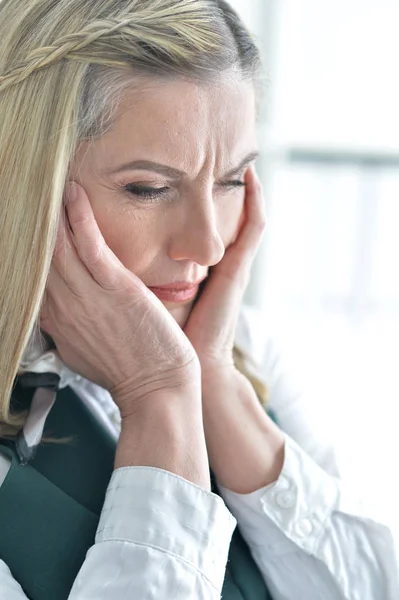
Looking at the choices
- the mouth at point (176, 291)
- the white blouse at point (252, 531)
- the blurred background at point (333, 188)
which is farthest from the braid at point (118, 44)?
the blurred background at point (333, 188)

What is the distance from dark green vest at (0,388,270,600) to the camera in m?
1.08

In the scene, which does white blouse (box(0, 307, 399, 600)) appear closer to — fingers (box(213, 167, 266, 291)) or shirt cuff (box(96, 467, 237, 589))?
shirt cuff (box(96, 467, 237, 589))

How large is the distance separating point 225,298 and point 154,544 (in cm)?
51

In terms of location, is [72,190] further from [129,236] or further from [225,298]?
[225,298]

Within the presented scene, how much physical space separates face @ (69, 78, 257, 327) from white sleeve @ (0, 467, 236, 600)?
13.4 inches

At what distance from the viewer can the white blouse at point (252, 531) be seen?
104cm

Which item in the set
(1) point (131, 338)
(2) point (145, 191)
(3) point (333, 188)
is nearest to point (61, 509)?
(1) point (131, 338)

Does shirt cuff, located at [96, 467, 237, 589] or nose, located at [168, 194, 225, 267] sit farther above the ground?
nose, located at [168, 194, 225, 267]

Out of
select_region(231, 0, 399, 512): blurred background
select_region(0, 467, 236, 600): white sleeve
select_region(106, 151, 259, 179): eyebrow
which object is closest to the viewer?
select_region(0, 467, 236, 600): white sleeve

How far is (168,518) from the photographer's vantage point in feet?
3.54

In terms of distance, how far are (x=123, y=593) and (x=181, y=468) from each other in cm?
19

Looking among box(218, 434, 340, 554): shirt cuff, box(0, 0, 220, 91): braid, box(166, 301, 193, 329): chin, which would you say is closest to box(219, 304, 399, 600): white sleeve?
box(218, 434, 340, 554): shirt cuff

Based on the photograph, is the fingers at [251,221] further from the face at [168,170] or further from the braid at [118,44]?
the braid at [118,44]

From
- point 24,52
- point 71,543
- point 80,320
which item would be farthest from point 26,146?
point 71,543
